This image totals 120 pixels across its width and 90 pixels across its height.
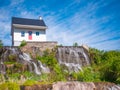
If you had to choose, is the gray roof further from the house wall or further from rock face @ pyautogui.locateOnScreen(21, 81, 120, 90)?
rock face @ pyautogui.locateOnScreen(21, 81, 120, 90)

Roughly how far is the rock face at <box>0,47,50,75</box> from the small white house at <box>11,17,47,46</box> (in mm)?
9765

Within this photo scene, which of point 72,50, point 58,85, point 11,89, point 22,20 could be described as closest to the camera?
point 11,89

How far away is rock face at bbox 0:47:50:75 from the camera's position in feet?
59.2

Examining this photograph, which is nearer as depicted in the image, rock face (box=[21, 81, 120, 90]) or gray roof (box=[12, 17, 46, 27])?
rock face (box=[21, 81, 120, 90])

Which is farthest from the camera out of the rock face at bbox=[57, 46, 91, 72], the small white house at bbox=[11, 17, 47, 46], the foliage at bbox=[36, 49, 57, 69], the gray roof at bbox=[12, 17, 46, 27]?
the gray roof at bbox=[12, 17, 46, 27]

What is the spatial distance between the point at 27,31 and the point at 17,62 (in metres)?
14.0

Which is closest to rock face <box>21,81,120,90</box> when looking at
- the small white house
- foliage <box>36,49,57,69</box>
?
foliage <box>36,49,57,69</box>

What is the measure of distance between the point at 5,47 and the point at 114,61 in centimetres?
1171

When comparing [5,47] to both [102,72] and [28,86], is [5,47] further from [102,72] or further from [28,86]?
[28,86]

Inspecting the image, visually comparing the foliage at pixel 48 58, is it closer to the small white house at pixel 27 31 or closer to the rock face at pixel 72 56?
the rock face at pixel 72 56

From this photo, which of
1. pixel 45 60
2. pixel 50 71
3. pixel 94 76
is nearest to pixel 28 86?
pixel 94 76

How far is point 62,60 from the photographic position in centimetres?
2302

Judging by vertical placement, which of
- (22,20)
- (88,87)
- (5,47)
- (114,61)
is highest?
(22,20)

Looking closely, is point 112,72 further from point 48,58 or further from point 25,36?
point 25,36
